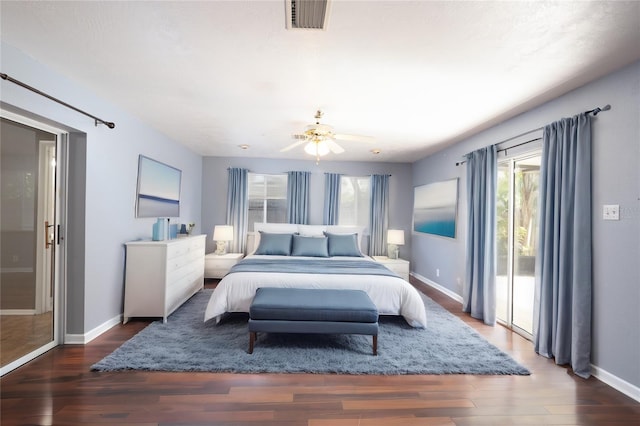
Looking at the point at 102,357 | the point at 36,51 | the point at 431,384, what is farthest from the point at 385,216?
the point at 36,51

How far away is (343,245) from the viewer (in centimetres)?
487

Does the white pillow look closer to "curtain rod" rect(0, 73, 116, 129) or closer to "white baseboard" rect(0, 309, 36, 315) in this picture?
"curtain rod" rect(0, 73, 116, 129)

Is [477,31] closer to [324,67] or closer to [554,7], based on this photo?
[554,7]

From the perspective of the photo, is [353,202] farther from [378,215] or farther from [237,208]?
[237,208]

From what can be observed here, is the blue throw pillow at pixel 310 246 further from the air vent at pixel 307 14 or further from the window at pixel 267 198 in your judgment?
the air vent at pixel 307 14

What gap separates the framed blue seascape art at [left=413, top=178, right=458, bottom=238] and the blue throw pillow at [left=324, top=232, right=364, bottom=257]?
1.45 meters

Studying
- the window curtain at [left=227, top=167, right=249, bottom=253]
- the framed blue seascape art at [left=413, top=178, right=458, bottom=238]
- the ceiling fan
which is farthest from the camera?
the window curtain at [left=227, top=167, right=249, bottom=253]

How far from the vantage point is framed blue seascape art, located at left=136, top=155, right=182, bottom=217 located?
3660 mm

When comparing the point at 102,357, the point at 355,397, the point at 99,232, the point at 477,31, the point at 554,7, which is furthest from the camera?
the point at 99,232

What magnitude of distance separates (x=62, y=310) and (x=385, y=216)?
5102mm

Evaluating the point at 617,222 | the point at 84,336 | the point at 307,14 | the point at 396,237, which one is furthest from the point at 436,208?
the point at 84,336

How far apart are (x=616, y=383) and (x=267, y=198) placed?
533 cm

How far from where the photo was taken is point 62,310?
277cm

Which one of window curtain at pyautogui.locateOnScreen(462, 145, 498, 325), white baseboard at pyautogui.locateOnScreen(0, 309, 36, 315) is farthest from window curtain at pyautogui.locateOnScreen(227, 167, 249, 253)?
window curtain at pyautogui.locateOnScreen(462, 145, 498, 325)
